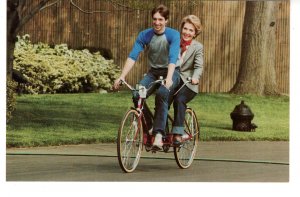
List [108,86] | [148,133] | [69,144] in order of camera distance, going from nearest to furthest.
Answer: [148,133], [69,144], [108,86]

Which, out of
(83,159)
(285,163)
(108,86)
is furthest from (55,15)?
(285,163)

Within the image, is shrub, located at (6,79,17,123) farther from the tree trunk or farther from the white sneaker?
the tree trunk

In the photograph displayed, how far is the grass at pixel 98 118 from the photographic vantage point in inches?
562

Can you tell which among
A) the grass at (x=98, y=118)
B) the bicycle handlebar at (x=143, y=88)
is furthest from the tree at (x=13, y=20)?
the bicycle handlebar at (x=143, y=88)

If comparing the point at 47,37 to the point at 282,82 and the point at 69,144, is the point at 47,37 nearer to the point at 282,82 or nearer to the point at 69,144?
the point at 69,144

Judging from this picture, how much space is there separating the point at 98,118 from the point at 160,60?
2.53 m

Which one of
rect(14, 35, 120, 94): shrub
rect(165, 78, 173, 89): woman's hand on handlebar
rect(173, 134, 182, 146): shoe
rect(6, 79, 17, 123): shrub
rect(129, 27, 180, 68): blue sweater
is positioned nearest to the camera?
rect(165, 78, 173, 89): woman's hand on handlebar

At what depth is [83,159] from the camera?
43.8 feet

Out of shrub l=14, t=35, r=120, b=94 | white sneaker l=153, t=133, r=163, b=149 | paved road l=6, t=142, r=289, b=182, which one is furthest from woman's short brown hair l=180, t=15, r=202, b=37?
shrub l=14, t=35, r=120, b=94

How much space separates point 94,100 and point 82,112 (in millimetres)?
484

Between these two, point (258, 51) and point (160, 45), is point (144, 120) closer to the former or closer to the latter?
point (160, 45)

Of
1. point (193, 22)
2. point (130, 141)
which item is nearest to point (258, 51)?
point (193, 22)

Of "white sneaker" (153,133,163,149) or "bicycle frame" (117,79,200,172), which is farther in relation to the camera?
"white sneaker" (153,133,163,149)

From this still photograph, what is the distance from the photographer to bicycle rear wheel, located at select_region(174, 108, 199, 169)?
1292 cm
